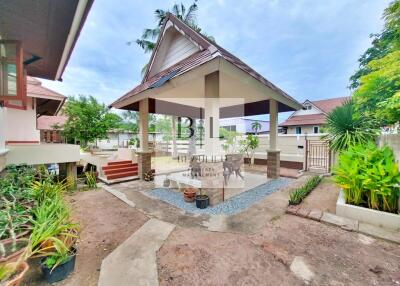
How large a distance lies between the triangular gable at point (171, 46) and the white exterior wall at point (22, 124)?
18.6 ft

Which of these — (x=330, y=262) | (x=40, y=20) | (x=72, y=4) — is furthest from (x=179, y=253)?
(x=40, y=20)

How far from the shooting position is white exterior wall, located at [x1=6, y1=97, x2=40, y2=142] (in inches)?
288

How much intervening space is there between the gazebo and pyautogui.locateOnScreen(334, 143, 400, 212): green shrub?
2.92 m

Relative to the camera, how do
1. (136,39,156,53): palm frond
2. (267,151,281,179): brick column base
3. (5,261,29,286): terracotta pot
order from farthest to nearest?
1. (136,39,156,53): palm frond
2. (267,151,281,179): brick column base
3. (5,261,29,286): terracotta pot

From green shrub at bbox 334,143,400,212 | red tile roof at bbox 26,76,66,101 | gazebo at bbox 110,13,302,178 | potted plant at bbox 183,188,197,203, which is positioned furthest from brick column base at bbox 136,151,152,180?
green shrub at bbox 334,143,400,212

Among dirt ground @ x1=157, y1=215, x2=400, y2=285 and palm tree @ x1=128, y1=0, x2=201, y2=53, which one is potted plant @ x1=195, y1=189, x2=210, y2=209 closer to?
dirt ground @ x1=157, y1=215, x2=400, y2=285

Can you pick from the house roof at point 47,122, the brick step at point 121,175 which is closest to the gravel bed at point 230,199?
the brick step at point 121,175

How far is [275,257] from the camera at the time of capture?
2604 millimetres

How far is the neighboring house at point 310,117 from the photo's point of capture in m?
19.9

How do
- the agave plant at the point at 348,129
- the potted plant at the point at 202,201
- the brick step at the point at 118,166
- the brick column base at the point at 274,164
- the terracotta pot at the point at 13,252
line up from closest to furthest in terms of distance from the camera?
the terracotta pot at the point at 13,252, the potted plant at the point at 202,201, the agave plant at the point at 348,129, the brick column base at the point at 274,164, the brick step at the point at 118,166

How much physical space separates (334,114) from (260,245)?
6.62 meters

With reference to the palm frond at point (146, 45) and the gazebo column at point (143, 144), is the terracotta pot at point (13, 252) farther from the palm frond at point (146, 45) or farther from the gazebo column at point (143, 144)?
the palm frond at point (146, 45)

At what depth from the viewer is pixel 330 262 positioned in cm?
250

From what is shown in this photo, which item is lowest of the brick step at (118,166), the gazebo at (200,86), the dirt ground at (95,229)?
the dirt ground at (95,229)
